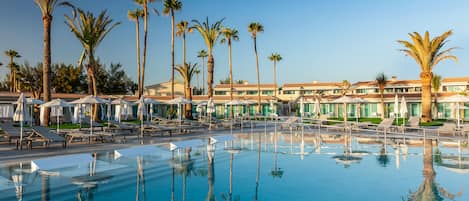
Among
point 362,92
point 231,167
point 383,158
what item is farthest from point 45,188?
point 362,92

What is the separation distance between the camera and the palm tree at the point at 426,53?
26.3 meters

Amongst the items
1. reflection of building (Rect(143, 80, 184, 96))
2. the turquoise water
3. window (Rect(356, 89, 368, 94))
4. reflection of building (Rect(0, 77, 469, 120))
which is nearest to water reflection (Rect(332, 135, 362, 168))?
the turquoise water

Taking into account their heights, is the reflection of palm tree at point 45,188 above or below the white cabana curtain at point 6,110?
below

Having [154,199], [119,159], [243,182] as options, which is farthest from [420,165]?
[119,159]

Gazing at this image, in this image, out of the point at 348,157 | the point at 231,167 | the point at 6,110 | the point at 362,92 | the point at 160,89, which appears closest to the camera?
the point at 231,167

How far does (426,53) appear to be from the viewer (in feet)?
87.5

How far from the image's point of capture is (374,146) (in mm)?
14656

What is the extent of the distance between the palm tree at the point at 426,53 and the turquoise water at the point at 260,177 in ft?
50.5

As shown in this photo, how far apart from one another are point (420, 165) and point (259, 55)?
36135 mm

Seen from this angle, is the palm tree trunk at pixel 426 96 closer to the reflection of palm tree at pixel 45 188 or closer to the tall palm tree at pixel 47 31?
the tall palm tree at pixel 47 31

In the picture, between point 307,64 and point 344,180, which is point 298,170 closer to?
point 344,180

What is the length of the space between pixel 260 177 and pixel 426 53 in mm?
22738

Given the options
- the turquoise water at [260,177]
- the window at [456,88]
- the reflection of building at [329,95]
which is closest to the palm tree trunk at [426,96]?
the reflection of building at [329,95]

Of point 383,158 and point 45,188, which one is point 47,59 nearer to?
point 45,188
